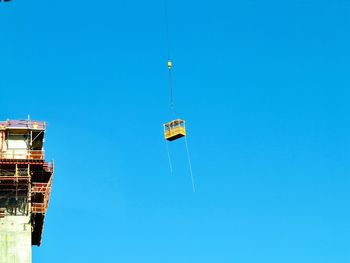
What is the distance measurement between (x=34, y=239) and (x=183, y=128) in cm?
3472

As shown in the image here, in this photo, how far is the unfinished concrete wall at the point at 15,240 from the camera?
130m

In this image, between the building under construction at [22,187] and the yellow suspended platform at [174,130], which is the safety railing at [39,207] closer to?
the building under construction at [22,187]

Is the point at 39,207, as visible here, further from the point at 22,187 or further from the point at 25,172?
the point at 25,172

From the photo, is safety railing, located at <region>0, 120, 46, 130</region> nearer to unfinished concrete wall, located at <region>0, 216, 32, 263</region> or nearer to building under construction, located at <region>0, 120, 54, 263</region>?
building under construction, located at <region>0, 120, 54, 263</region>

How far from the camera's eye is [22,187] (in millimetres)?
135125

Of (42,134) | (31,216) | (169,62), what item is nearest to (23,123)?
(42,134)

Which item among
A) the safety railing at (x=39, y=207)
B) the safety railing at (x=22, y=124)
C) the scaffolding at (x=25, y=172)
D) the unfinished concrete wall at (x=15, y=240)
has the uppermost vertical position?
the safety railing at (x=22, y=124)

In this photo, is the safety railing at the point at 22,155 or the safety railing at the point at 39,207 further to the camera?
the safety railing at the point at 39,207

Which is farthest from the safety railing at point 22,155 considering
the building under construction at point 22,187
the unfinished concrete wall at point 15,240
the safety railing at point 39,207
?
the unfinished concrete wall at point 15,240

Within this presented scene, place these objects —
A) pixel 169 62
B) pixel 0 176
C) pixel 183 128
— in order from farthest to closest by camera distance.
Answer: pixel 0 176 → pixel 169 62 → pixel 183 128

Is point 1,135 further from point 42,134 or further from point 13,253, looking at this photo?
point 13,253

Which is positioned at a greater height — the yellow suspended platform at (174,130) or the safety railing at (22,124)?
the safety railing at (22,124)

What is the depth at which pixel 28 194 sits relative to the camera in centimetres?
13512

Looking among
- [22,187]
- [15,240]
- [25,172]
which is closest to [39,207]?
[22,187]
